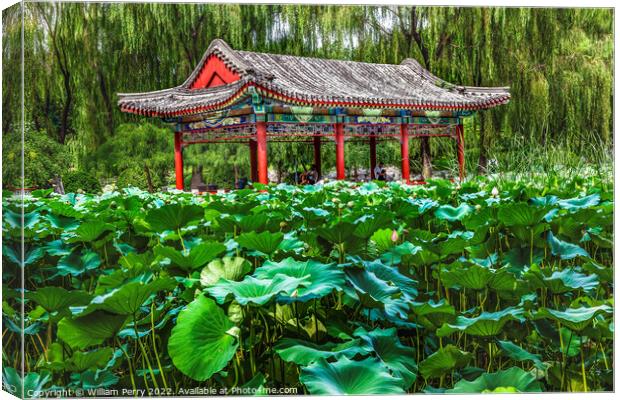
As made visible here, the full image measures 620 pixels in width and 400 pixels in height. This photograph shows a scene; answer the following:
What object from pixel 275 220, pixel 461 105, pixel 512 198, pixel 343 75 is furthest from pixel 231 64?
pixel 275 220

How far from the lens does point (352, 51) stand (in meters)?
4.59

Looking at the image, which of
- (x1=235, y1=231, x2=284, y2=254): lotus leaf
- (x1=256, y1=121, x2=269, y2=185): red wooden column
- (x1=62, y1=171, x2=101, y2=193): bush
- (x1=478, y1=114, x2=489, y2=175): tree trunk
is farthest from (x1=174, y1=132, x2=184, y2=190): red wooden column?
(x1=235, y1=231, x2=284, y2=254): lotus leaf

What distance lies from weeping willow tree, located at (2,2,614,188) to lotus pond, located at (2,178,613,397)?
19.5 inches

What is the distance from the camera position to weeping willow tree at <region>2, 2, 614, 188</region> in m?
2.32

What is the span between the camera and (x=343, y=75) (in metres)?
5.88

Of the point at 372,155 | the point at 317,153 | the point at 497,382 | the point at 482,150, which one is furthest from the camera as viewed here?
the point at 317,153

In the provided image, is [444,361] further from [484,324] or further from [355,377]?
[355,377]

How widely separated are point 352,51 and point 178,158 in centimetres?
320

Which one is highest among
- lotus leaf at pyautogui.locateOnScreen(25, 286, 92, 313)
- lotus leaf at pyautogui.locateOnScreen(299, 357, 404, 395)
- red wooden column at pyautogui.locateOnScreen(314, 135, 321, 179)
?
lotus leaf at pyautogui.locateOnScreen(25, 286, 92, 313)

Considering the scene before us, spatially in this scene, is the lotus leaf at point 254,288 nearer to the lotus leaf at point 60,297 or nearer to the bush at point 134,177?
the lotus leaf at point 60,297

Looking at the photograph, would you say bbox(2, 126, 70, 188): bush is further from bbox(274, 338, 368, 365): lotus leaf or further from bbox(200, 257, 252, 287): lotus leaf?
bbox(274, 338, 368, 365): lotus leaf

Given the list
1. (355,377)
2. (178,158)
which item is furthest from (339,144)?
(355,377)

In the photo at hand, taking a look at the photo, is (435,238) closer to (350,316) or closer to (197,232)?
(350,316)

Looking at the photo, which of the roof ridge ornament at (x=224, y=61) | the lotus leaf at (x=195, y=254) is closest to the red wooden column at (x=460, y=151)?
the roof ridge ornament at (x=224, y=61)
